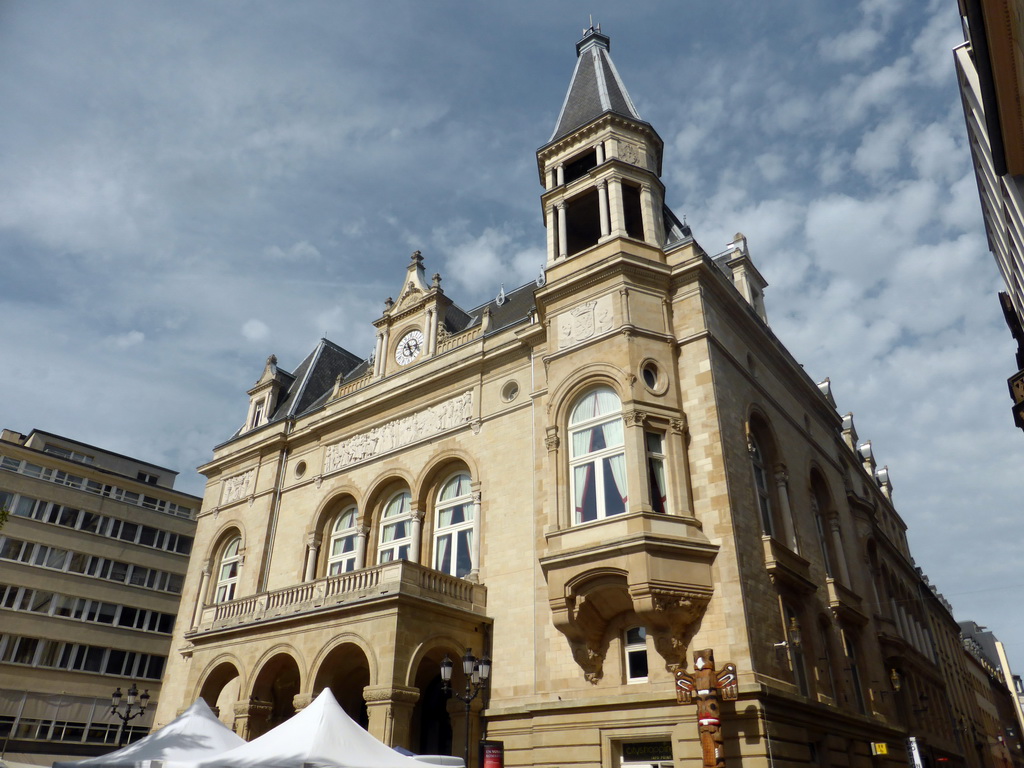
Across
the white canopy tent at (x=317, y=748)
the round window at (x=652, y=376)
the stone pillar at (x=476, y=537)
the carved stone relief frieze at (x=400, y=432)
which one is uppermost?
the carved stone relief frieze at (x=400, y=432)

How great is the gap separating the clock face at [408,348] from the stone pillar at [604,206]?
975 cm

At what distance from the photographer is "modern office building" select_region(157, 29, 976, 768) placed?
1861cm

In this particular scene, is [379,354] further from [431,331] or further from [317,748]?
[317,748]

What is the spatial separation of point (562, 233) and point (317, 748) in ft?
58.5

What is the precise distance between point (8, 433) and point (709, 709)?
51307mm

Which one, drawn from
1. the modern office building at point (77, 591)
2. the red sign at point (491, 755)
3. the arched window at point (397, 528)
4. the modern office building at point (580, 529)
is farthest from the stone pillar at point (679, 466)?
the modern office building at point (77, 591)

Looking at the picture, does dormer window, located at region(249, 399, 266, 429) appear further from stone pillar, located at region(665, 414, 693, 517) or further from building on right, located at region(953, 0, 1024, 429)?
building on right, located at region(953, 0, 1024, 429)

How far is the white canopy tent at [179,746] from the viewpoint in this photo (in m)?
13.4

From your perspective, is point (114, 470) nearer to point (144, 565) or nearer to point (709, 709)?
point (144, 565)

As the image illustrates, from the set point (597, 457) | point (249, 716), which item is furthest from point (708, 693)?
point (249, 716)

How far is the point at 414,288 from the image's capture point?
103ft

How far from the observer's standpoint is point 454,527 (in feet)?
83.9

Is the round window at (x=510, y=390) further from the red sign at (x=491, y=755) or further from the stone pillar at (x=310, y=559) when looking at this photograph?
the red sign at (x=491, y=755)

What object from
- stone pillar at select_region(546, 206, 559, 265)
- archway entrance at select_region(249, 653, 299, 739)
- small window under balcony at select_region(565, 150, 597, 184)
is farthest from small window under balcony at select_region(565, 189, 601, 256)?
archway entrance at select_region(249, 653, 299, 739)
